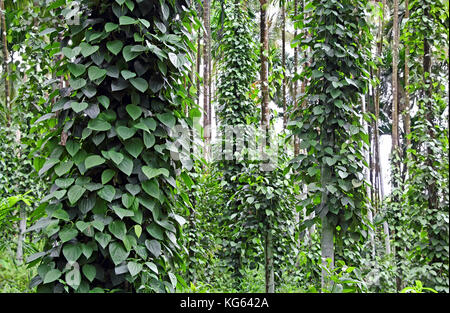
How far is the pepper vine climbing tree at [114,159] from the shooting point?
144cm

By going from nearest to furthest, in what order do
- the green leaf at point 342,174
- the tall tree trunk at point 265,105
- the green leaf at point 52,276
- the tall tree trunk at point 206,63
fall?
the green leaf at point 52,276, the green leaf at point 342,174, the tall tree trunk at point 265,105, the tall tree trunk at point 206,63

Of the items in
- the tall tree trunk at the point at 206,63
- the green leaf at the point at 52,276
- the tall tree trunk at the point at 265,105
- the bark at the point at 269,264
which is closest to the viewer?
the green leaf at the point at 52,276

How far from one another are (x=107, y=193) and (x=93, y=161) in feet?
0.41

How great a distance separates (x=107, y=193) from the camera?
1464 millimetres

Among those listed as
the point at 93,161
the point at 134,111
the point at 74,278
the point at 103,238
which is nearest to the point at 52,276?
the point at 74,278

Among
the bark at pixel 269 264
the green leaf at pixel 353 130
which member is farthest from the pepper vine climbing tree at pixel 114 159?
→ the bark at pixel 269 264

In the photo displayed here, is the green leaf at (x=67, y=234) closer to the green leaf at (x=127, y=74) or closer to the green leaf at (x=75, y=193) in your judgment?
the green leaf at (x=75, y=193)

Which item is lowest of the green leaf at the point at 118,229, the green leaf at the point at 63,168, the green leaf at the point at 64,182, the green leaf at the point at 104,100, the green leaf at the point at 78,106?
the green leaf at the point at 118,229

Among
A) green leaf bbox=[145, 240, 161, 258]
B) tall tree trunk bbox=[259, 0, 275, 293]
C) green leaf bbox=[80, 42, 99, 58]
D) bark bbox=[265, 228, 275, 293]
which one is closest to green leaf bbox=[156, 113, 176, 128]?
green leaf bbox=[80, 42, 99, 58]

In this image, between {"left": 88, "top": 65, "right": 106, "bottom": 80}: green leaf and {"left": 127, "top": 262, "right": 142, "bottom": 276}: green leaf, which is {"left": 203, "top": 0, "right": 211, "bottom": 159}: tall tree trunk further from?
{"left": 127, "top": 262, "right": 142, "bottom": 276}: green leaf

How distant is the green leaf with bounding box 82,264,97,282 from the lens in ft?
4.63

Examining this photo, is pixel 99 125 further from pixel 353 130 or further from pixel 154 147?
pixel 353 130

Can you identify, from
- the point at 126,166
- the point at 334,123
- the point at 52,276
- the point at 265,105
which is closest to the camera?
the point at 52,276
